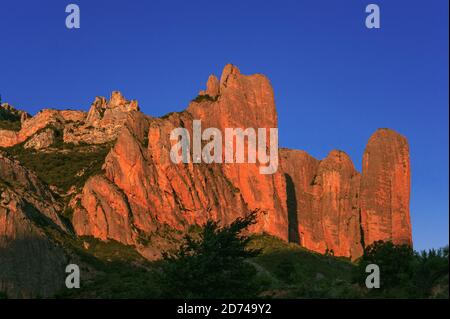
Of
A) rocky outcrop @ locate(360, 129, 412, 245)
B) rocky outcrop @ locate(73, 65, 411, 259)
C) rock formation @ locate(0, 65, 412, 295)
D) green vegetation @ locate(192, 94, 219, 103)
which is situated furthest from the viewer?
rocky outcrop @ locate(360, 129, 412, 245)

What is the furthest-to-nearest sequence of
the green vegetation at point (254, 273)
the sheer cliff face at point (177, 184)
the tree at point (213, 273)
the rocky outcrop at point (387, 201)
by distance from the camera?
the rocky outcrop at point (387, 201), the sheer cliff face at point (177, 184), the tree at point (213, 273), the green vegetation at point (254, 273)

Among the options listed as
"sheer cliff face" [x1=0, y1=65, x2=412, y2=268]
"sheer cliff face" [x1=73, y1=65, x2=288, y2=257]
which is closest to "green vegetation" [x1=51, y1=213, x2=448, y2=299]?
"sheer cliff face" [x1=0, y1=65, x2=412, y2=268]

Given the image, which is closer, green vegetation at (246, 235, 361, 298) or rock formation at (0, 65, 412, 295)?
rock formation at (0, 65, 412, 295)

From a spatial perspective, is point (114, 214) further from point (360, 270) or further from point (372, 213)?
point (360, 270)

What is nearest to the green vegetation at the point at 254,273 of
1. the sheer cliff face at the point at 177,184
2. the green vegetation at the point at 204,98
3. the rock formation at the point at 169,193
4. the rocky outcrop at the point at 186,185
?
the rock formation at the point at 169,193

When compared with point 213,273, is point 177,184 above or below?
above

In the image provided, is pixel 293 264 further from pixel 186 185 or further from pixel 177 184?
pixel 177 184

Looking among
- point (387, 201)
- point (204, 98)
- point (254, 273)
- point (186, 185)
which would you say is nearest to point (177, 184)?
point (186, 185)

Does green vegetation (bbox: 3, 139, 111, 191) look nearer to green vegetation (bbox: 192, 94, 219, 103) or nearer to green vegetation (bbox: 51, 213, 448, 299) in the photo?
green vegetation (bbox: 192, 94, 219, 103)

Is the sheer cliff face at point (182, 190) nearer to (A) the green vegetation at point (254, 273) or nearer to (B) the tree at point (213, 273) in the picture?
(A) the green vegetation at point (254, 273)
